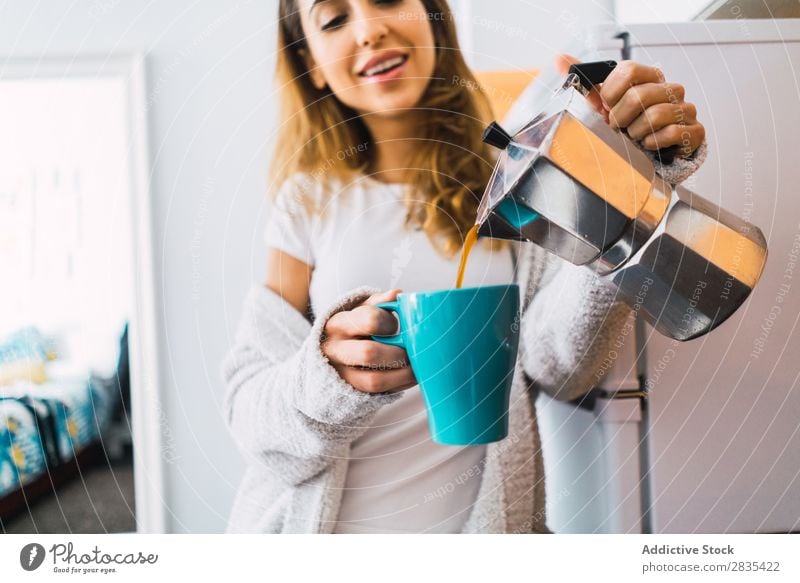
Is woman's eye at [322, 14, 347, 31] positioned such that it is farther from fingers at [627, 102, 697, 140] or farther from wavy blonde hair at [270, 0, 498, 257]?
fingers at [627, 102, 697, 140]

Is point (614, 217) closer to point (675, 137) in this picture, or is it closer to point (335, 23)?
point (675, 137)

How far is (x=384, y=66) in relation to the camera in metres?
0.32

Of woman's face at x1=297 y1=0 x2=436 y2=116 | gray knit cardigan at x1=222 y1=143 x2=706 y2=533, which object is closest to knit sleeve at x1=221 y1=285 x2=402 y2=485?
gray knit cardigan at x1=222 y1=143 x2=706 y2=533

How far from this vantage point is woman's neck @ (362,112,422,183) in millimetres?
344

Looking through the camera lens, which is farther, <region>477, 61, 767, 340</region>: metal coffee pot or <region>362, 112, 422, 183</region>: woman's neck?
<region>362, 112, 422, 183</region>: woman's neck

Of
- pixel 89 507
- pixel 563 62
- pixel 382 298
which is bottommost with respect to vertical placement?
pixel 89 507

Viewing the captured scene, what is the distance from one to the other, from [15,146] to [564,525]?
1.16 feet

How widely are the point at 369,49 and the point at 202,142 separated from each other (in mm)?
101

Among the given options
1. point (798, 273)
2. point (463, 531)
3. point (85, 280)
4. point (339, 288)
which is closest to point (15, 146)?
point (85, 280)

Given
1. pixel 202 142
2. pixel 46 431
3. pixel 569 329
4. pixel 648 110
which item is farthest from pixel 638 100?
pixel 46 431

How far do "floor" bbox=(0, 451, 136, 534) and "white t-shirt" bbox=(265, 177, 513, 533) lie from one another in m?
0.11

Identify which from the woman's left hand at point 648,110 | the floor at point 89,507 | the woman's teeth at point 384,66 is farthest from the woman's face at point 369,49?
the floor at point 89,507

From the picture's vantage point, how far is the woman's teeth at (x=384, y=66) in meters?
0.32

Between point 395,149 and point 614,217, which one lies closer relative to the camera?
point 614,217
